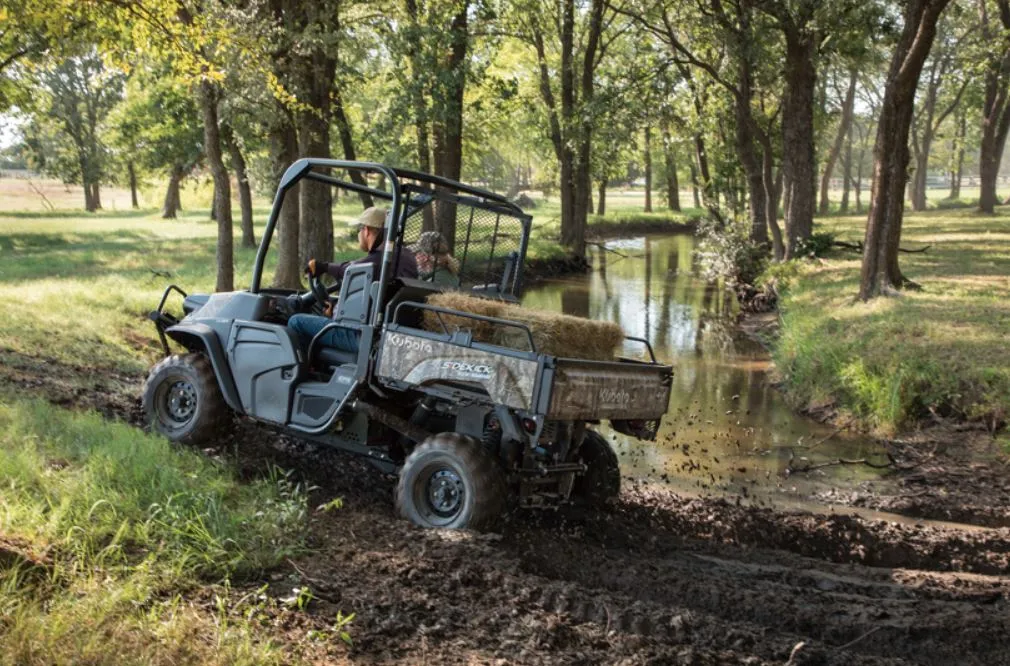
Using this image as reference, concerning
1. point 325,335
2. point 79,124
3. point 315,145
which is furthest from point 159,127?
point 79,124

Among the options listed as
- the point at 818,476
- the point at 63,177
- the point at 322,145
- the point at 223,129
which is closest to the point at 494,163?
the point at 63,177

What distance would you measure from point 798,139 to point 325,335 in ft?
60.3

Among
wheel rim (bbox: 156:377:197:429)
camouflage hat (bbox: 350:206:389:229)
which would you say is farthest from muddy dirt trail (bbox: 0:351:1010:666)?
camouflage hat (bbox: 350:206:389:229)

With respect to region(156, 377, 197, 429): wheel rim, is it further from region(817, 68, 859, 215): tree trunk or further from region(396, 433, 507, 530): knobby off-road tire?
region(817, 68, 859, 215): tree trunk

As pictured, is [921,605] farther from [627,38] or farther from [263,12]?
[627,38]

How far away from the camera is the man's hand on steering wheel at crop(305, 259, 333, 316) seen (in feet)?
26.4

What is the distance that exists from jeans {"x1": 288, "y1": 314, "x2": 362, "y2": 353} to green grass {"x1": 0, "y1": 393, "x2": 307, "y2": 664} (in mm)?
1195

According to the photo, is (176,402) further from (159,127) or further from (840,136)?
(840,136)

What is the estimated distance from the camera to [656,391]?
25.0ft

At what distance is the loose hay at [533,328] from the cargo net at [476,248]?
0.71m

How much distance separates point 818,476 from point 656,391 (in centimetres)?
331

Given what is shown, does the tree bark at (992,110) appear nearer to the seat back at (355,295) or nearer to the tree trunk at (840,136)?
the tree trunk at (840,136)

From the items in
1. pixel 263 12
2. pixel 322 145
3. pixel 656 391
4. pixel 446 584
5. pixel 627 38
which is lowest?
pixel 446 584

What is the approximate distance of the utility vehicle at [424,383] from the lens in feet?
22.1
